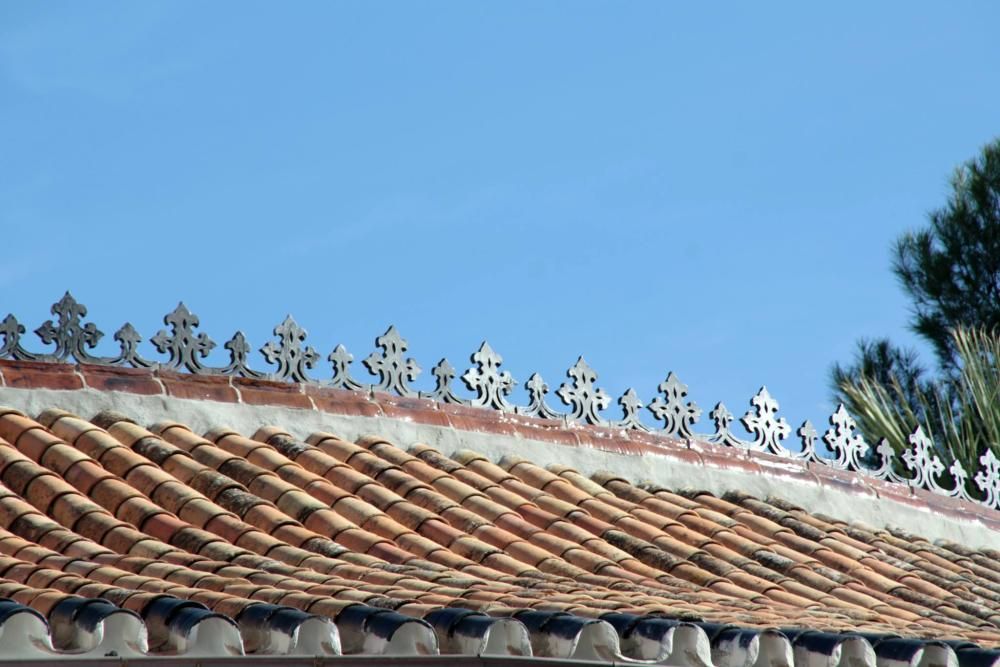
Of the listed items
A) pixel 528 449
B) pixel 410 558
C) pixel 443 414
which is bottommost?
pixel 410 558

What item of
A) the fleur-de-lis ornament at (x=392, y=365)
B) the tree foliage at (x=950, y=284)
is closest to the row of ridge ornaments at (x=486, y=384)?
the fleur-de-lis ornament at (x=392, y=365)

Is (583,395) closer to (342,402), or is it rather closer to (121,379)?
(342,402)

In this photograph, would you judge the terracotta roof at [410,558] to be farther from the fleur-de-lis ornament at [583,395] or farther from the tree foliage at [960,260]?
the tree foliage at [960,260]

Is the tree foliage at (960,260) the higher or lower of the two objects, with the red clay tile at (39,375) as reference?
higher

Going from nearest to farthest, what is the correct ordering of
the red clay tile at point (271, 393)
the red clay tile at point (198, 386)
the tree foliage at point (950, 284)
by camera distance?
1. the red clay tile at point (198, 386)
2. the red clay tile at point (271, 393)
3. the tree foliage at point (950, 284)

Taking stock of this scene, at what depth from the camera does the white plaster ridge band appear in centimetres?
808

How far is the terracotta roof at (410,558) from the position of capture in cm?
509

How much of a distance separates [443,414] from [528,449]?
0.53 metres

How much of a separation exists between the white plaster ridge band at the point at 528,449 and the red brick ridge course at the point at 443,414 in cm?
4

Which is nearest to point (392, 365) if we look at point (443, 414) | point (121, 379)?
point (443, 414)

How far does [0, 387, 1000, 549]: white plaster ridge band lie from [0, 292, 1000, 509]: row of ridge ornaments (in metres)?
0.23

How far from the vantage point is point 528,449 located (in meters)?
9.20

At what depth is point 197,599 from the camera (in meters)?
5.66

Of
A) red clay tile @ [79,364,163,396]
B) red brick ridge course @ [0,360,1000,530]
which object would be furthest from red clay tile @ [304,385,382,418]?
red clay tile @ [79,364,163,396]
